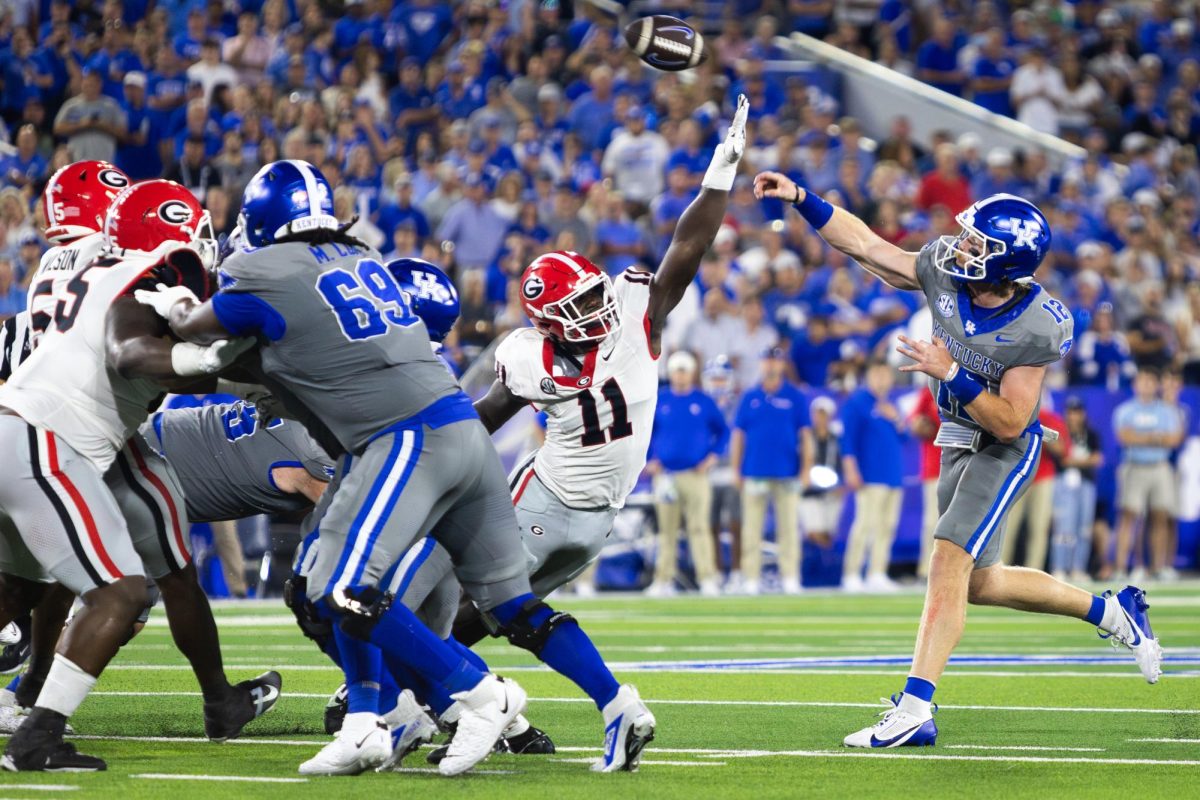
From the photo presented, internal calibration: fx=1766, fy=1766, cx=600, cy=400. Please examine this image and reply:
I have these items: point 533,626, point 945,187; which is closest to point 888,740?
point 533,626

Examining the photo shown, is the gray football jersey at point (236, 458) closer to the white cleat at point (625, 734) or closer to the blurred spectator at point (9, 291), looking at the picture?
the white cleat at point (625, 734)

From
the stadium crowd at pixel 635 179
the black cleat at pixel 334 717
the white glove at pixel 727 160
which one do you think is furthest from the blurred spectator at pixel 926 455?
the black cleat at pixel 334 717

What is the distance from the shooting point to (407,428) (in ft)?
16.5

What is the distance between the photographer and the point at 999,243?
6.08 meters

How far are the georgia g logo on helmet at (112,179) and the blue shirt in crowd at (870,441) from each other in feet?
30.4

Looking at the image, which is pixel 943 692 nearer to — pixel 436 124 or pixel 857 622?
pixel 857 622

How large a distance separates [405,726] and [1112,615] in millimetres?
2891

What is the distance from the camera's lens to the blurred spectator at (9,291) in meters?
12.2

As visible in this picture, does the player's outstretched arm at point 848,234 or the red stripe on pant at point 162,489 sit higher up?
the player's outstretched arm at point 848,234

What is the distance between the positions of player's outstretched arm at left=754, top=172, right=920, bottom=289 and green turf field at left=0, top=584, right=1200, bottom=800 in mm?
1655

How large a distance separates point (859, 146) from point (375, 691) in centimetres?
1337

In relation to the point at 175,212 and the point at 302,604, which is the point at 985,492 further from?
the point at 175,212

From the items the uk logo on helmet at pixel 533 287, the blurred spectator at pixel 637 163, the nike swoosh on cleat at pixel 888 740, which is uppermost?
the uk logo on helmet at pixel 533 287

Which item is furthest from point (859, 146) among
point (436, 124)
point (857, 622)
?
point (857, 622)
